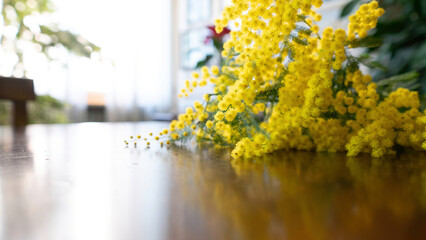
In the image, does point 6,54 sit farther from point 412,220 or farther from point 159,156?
point 412,220

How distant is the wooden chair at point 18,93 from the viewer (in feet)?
4.71

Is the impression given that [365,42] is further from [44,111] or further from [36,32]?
[36,32]

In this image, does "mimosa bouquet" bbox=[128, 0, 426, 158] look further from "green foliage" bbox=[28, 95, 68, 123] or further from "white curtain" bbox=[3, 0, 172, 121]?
"white curtain" bbox=[3, 0, 172, 121]

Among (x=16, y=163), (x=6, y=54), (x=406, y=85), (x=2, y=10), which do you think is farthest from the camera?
(x=6, y=54)

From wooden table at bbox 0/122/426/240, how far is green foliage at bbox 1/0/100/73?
256cm

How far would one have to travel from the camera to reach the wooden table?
0.61 feet

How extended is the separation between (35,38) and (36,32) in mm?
49

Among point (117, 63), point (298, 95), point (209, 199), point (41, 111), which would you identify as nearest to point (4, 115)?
point (41, 111)

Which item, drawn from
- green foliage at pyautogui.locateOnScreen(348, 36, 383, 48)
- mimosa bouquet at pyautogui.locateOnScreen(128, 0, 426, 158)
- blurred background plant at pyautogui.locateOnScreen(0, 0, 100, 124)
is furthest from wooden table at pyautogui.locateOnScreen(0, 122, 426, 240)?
blurred background plant at pyautogui.locateOnScreen(0, 0, 100, 124)

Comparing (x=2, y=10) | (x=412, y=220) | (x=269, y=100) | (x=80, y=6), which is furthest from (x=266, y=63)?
(x=80, y=6)

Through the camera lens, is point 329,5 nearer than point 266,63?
No

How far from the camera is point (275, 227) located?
0.19 m

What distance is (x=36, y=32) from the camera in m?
2.65

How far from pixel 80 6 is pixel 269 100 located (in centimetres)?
361
